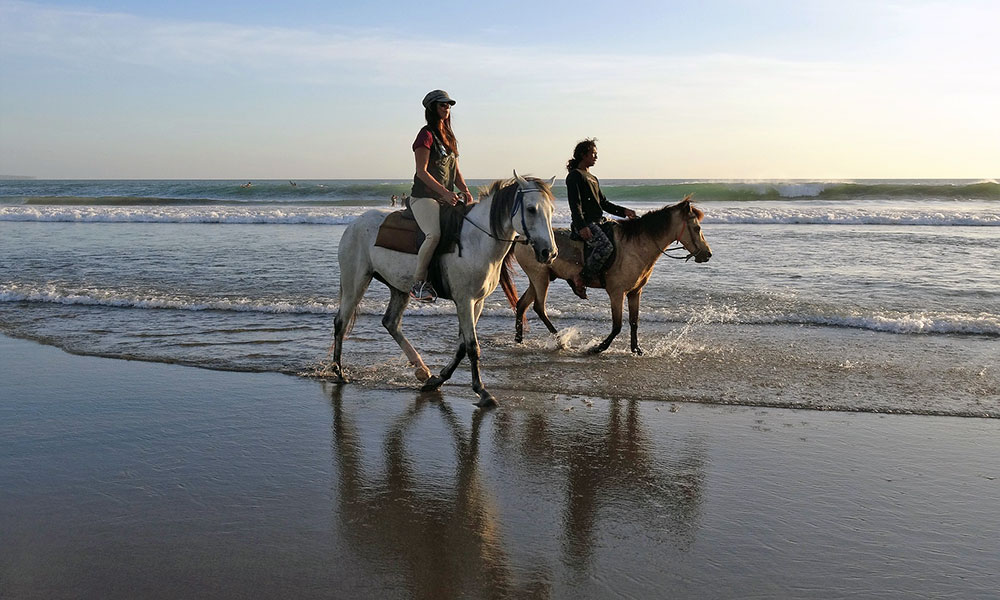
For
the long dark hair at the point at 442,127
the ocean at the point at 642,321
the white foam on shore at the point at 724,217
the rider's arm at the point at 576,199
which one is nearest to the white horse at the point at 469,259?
the ocean at the point at 642,321

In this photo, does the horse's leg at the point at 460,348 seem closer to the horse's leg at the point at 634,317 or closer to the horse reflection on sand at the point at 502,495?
the horse reflection on sand at the point at 502,495

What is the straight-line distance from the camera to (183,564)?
3.45m

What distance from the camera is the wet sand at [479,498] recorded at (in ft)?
11.0

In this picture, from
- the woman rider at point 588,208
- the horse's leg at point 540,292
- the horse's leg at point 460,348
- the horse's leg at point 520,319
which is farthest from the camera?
the horse's leg at point 540,292

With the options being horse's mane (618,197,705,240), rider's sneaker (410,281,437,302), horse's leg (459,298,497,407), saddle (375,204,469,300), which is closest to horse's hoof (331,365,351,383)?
rider's sneaker (410,281,437,302)

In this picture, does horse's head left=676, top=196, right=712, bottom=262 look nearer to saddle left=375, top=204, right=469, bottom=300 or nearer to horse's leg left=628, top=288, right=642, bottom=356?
horse's leg left=628, top=288, right=642, bottom=356

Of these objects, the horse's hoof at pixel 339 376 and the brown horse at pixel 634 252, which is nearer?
the horse's hoof at pixel 339 376

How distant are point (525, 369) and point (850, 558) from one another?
171 inches

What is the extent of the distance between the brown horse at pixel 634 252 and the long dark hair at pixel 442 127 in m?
1.83

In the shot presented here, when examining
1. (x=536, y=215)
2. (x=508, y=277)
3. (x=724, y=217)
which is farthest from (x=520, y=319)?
(x=724, y=217)

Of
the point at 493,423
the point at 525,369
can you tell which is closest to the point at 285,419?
the point at 493,423

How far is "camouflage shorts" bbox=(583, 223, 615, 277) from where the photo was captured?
8609 millimetres

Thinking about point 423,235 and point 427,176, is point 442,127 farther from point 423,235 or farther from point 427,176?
point 423,235

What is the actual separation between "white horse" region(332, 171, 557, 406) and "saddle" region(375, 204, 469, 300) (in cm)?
5
